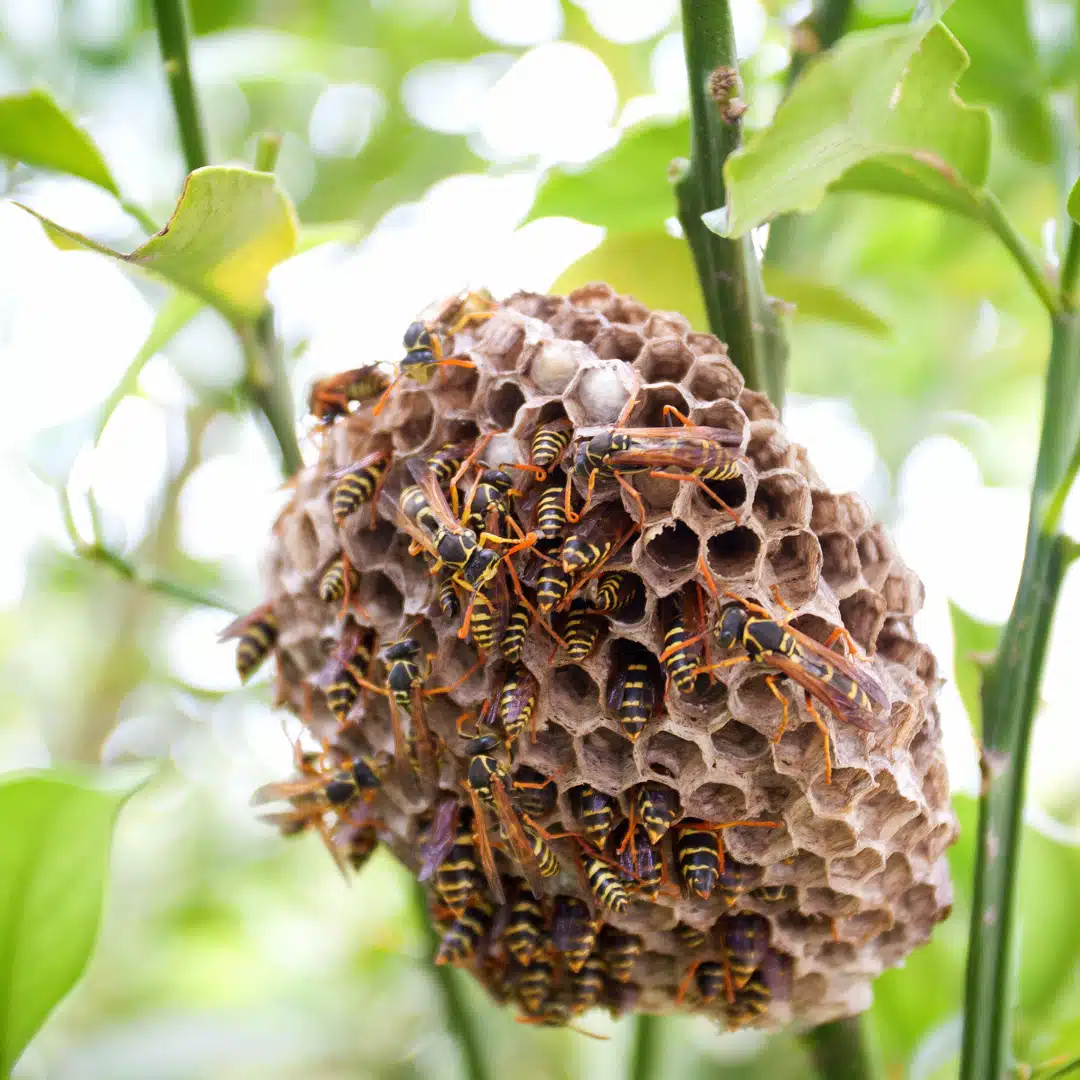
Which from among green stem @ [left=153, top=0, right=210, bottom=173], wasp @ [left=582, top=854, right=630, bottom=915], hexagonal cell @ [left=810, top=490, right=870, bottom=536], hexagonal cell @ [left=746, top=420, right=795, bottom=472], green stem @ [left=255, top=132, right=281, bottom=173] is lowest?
wasp @ [left=582, top=854, right=630, bottom=915]

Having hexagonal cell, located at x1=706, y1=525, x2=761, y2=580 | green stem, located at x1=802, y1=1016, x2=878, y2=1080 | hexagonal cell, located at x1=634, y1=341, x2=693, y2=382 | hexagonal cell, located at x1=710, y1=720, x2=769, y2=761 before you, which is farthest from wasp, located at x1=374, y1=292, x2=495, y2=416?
green stem, located at x1=802, y1=1016, x2=878, y2=1080

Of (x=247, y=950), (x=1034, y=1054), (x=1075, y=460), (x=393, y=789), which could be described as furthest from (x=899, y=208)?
(x=247, y=950)

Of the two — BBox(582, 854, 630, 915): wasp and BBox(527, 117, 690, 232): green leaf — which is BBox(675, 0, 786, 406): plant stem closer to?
BBox(527, 117, 690, 232): green leaf

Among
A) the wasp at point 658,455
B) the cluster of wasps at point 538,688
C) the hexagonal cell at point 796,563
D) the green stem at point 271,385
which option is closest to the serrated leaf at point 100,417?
the green stem at point 271,385

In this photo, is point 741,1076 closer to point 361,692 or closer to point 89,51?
point 361,692

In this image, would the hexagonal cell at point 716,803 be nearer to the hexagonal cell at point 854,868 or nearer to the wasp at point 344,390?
the hexagonal cell at point 854,868

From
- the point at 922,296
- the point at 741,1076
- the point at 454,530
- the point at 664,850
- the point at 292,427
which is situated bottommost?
the point at 741,1076
